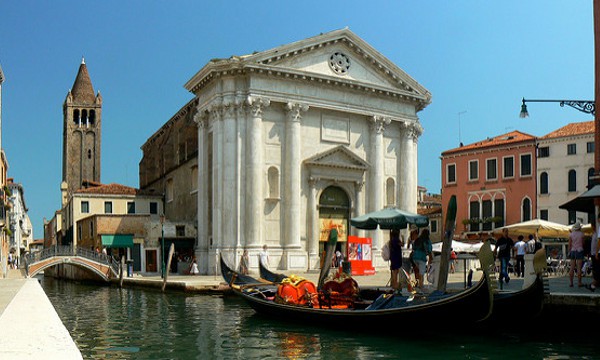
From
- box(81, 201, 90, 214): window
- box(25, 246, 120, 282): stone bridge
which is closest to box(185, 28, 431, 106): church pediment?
box(25, 246, 120, 282): stone bridge

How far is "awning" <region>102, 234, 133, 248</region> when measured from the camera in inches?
1384

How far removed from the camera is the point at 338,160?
30.7m

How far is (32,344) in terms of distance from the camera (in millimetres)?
6098

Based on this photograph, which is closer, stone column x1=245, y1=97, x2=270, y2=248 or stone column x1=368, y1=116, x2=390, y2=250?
stone column x1=245, y1=97, x2=270, y2=248

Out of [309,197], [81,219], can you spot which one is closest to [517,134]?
[309,197]

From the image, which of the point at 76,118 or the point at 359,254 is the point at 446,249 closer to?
the point at 359,254

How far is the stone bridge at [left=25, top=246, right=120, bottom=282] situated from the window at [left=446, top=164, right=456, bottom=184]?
22308mm

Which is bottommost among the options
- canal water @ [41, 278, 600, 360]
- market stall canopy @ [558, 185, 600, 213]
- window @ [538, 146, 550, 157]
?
canal water @ [41, 278, 600, 360]

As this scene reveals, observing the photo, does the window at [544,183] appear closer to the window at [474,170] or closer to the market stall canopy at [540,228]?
the window at [474,170]

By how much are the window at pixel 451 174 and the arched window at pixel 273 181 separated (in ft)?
59.9

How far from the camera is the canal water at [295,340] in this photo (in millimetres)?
10711

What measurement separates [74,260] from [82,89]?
4474cm

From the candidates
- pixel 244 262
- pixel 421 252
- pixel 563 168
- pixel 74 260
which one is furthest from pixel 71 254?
pixel 563 168

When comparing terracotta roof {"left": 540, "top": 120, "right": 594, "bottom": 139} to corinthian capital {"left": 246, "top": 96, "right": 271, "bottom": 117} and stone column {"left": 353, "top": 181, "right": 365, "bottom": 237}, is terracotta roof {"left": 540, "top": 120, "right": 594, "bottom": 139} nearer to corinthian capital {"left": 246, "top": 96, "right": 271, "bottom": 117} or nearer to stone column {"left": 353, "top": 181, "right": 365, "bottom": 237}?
stone column {"left": 353, "top": 181, "right": 365, "bottom": 237}
